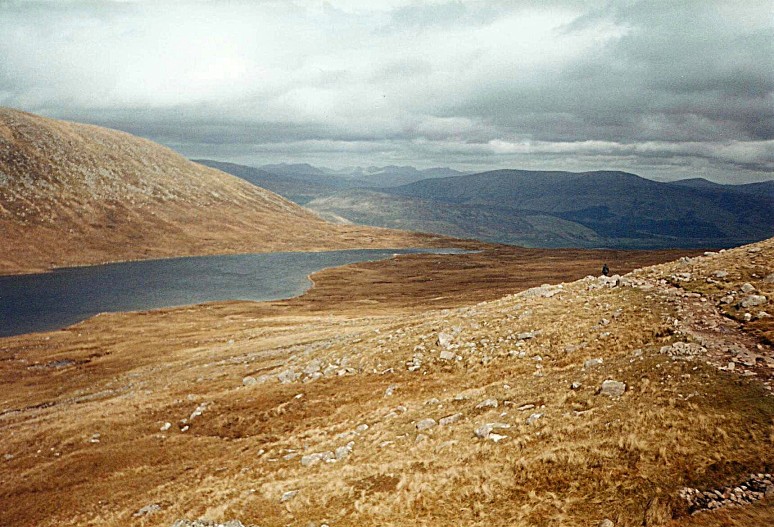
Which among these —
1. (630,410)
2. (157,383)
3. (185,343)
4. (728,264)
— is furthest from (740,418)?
(185,343)

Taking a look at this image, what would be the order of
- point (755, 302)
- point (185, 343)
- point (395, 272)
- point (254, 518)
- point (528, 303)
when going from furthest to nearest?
point (395, 272) < point (185, 343) < point (528, 303) < point (755, 302) < point (254, 518)

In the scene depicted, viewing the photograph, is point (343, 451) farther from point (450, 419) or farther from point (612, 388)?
point (612, 388)

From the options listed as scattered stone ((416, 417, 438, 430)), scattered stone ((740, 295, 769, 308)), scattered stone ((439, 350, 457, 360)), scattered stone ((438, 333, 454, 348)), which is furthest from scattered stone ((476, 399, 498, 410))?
scattered stone ((740, 295, 769, 308))

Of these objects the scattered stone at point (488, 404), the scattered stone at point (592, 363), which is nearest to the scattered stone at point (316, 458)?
the scattered stone at point (488, 404)

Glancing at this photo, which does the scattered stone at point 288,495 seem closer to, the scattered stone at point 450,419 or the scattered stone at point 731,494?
the scattered stone at point 450,419

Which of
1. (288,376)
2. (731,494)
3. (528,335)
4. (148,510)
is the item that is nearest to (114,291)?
(288,376)

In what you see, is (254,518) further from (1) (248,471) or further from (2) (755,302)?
(2) (755,302)

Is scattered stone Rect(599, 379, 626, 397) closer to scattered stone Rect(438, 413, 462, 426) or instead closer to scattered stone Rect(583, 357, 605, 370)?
scattered stone Rect(583, 357, 605, 370)


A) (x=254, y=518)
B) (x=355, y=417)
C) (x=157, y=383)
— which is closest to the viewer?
(x=254, y=518)
